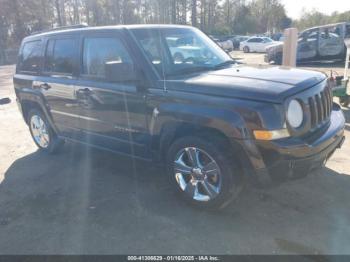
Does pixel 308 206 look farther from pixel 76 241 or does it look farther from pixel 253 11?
pixel 253 11

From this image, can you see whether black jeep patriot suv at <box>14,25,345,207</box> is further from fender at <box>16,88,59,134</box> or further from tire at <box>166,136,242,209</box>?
fender at <box>16,88,59,134</box>

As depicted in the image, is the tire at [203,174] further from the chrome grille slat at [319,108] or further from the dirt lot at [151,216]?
the chrome grille slat at [319,108]

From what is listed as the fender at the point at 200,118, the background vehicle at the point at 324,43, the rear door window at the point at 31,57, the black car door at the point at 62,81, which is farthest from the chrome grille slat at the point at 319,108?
the background vehicle at the point at 324,43

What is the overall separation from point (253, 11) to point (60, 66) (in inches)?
2304

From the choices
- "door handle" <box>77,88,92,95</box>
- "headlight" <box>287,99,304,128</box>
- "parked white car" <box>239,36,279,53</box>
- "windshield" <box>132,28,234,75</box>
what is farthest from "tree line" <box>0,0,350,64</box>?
"headlight" <box>287,99,304,128</box>

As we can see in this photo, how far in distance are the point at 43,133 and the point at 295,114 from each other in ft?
14.3

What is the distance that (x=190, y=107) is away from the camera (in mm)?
3316

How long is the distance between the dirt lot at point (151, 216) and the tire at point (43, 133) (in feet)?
2.68

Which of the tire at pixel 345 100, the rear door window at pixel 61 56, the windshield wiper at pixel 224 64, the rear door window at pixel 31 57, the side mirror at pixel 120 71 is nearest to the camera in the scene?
the side mirror at pixel 120 71

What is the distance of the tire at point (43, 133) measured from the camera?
18.6 feet

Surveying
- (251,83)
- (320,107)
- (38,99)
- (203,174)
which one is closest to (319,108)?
(320,107)

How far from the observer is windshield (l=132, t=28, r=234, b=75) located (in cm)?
381

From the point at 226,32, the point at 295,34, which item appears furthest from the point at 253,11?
the point at 295,34

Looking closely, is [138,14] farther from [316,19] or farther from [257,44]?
[257,44]
